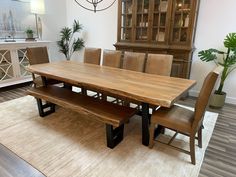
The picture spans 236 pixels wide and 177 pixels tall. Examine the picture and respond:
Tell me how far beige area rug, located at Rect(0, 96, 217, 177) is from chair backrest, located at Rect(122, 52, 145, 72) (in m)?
0.80

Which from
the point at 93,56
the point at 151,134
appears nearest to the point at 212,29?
the point at 93,56

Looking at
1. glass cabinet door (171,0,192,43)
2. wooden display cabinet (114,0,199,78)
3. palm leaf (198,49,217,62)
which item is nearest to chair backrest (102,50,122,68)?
wooden display cabinet (114,0,199,78)

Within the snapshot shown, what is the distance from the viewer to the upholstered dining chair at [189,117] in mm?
1651

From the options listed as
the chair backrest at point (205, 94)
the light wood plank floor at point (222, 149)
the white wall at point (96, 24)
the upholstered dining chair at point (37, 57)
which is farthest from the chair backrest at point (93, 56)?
the light wood plank floor at point (222, 149)

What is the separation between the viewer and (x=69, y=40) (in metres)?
5.29

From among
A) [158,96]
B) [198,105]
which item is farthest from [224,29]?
[158,96]

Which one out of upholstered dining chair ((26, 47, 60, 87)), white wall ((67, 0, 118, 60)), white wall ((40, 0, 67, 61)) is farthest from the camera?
white wall ((40, 0, 67, 61))

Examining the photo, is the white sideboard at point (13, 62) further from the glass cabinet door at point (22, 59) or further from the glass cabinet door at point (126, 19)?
the glass cabinet door at point (126, 19)

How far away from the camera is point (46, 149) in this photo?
2.07m

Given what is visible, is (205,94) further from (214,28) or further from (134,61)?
(214,28)

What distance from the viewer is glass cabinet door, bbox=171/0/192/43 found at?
3.29 m

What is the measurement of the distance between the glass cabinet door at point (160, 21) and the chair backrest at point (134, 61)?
3.22 ft

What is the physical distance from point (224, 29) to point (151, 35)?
4.29 ft

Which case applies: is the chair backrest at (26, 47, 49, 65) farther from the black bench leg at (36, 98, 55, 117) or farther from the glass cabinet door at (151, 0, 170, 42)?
the glass cabinet door at (151, 0, 170, 42)
